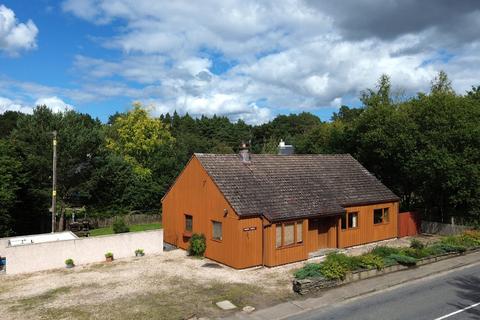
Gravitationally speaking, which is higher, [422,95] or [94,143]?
[422,95]

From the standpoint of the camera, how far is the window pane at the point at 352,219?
25.6 meters

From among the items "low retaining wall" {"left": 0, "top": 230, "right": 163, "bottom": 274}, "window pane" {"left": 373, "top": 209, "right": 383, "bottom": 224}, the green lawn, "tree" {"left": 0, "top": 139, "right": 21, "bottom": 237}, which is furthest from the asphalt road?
the green lawn

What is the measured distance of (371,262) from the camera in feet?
62.1

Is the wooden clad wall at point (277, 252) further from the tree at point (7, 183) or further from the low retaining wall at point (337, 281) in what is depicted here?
the tree at point (7, 183)

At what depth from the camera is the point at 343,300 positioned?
16047 millimetres

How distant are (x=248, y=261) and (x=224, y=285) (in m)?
2.91

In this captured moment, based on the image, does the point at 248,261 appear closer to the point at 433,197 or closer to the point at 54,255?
the point at 54,255

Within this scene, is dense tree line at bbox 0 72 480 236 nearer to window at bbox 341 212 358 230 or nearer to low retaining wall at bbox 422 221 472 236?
low retaining wall at bbox 422 221 472 236

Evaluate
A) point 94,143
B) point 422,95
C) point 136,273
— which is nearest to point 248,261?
point 136,273

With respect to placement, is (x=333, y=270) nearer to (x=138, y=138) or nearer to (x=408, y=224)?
(x=408, y=224)

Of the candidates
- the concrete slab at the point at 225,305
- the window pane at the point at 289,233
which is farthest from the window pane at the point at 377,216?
the concrete slab at the point at 225,305

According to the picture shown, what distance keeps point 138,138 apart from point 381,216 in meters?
35.4

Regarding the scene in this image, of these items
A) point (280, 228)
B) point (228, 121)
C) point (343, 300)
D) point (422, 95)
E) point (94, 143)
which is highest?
point (228, 121)

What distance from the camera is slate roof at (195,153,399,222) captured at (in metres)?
21.8
